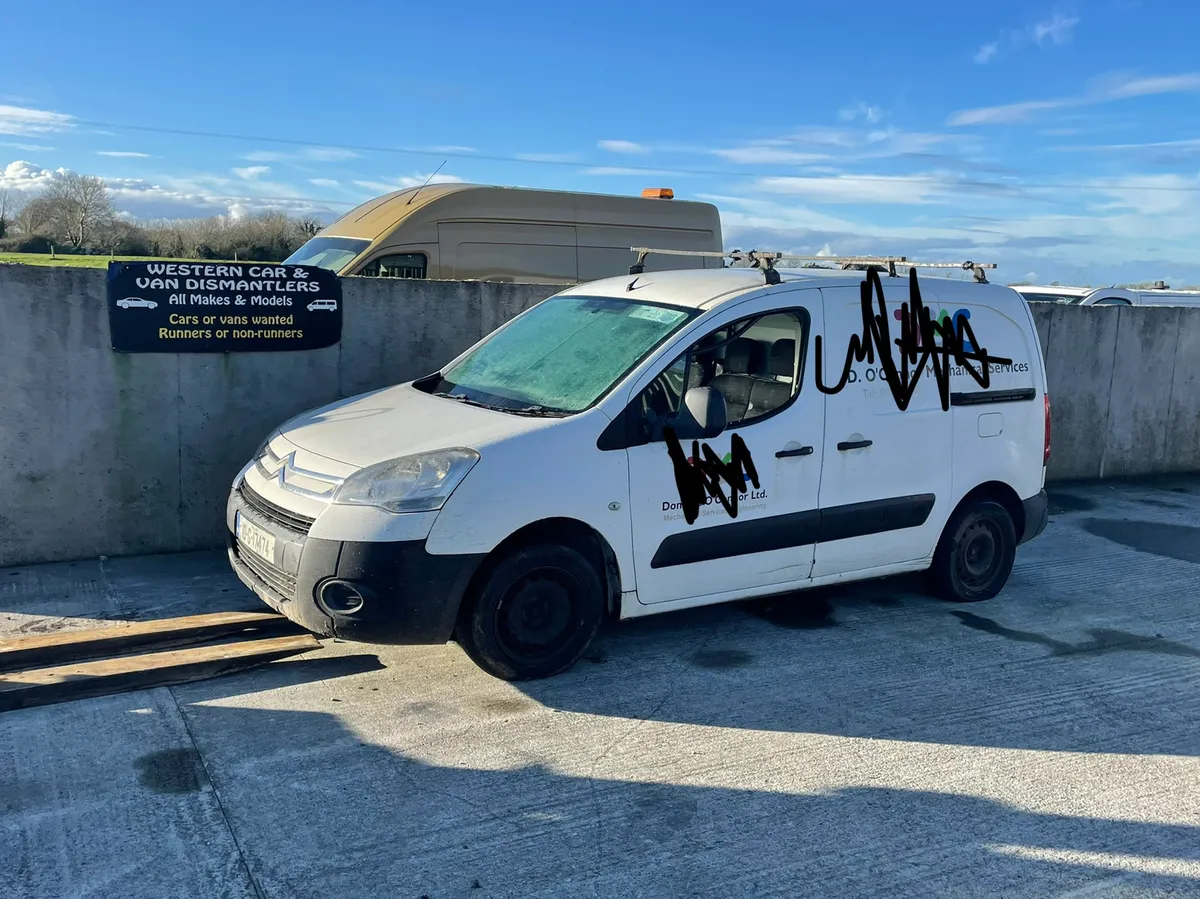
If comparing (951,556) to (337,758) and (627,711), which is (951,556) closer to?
(627,711)

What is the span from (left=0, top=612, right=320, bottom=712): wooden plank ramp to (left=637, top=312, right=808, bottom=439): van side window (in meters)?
2.35

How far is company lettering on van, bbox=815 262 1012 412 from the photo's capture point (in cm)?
547

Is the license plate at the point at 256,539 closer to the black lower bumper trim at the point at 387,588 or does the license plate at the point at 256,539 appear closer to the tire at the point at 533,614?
the black lower bumper trim at the point at 387,588

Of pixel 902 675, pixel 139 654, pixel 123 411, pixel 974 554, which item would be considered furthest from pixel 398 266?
pixel 902 675

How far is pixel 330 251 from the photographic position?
10.1m

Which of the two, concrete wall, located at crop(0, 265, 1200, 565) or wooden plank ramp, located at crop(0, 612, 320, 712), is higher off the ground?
concrete wall, located at crop(0, 265, 1200, 565)

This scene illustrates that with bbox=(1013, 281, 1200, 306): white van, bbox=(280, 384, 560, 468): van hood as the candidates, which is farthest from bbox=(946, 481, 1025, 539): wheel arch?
bbox=(1013, 281, 1200, 306): white van

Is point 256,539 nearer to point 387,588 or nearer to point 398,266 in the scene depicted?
point 387,588

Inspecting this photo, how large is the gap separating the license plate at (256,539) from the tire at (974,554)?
147 inches

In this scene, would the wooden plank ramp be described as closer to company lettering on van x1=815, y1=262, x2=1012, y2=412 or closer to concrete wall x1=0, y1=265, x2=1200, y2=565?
concrete wall x1=0, y1=265, x2=1200, y2=565

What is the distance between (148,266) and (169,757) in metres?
3.31

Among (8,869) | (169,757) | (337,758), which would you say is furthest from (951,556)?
(8,869)

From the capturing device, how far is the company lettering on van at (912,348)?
5469 mm

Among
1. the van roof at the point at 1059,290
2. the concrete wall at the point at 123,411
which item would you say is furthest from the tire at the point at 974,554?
the van roof at the point at 1059,290
